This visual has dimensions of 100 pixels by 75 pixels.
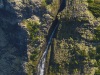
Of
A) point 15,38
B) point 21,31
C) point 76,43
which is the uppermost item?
point 21,31

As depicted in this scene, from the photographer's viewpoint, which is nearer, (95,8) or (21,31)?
(95,8)

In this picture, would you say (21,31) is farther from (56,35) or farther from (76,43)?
(76,43)

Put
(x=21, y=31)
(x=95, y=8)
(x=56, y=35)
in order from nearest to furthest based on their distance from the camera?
(x=95, y=8), (x=21, y=31), (x=56, y=35)

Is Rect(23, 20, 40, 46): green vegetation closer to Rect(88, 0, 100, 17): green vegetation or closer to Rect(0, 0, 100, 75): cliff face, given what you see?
Rect(0, 0, 100, 75): cliff face

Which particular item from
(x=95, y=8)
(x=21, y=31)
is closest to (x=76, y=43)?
(x=95, y=8)

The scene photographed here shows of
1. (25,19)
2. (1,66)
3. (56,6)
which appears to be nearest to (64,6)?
(56,6)

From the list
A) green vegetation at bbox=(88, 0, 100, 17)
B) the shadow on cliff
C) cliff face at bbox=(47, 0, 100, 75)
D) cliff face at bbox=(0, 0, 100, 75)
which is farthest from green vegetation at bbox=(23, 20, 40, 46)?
green vegetation at bbox=(88, 0, 100, 17)

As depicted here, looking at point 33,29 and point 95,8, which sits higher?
point 95,8

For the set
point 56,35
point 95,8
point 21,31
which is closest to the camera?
point 95,8

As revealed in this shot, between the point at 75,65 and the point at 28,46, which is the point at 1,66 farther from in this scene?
the point at 75,65

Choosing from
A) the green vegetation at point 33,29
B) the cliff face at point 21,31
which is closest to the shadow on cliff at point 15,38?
the cliff face at point 21,31

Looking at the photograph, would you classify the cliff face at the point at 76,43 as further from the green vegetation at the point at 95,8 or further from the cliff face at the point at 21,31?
the cliff face at the point at 21,31
